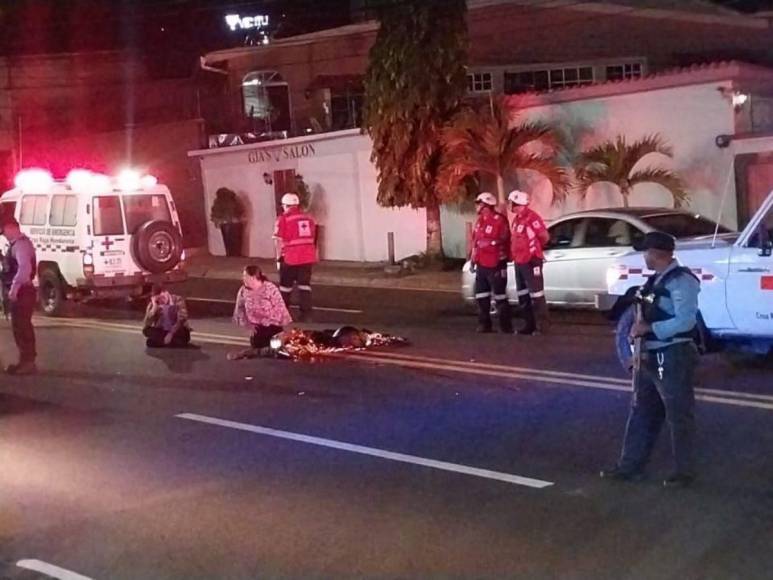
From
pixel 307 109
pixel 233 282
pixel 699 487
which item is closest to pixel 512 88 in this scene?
pixel 307 109

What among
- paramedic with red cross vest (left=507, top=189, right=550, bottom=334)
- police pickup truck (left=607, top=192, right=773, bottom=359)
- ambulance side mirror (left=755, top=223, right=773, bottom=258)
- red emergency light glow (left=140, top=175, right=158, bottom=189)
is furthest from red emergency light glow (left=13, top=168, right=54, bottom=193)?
ambulance side mirror (left=755, top=223, right=773, bottom=258)

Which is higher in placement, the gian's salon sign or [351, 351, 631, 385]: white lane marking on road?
the gian's salon sign

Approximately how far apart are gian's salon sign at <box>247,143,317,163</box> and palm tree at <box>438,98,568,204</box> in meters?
6.15

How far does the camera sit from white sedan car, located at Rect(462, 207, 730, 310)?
16.0 metres

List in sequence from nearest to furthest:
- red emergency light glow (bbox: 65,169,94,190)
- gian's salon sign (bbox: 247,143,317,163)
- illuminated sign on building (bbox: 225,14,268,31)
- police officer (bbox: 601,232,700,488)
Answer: police officer (bbox: 601,232,700,488) → red emergency light glow (bbox: 65,169,94,190) → gian's salon sign (bbox: 247,143,317,163) → illuminated sign on building (bbox: 225,14,268,31)

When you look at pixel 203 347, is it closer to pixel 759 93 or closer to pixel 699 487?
pixel 699 487

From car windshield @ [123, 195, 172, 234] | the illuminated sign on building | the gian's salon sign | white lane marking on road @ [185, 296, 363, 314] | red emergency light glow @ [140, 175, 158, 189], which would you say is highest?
the illuminated sign on building

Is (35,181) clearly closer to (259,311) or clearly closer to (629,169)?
(259,311)

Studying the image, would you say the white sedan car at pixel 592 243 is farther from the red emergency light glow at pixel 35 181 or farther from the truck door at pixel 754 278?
the red emergency light glow at pixel 35 181

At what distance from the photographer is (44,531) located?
778cm

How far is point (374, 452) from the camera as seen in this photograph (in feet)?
30.9

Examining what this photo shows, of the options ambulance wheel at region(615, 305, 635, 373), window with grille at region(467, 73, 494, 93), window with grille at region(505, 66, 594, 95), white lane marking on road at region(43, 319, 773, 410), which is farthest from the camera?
window with grille at region(467, 73, 494, 93)

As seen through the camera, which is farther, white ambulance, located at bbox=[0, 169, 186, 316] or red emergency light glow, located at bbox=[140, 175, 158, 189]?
red emergency light glow, located at bbox=[140, 175, 158, 189]

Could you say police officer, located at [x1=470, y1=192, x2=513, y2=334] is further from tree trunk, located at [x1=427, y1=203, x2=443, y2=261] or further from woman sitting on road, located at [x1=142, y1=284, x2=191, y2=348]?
tree trunk, located at [x1=427, y1=203, x2=443, y2=261]
